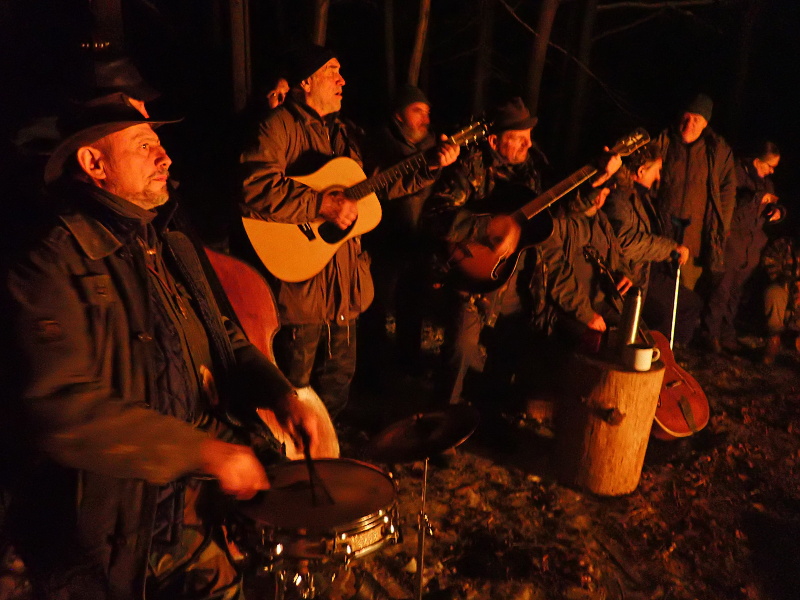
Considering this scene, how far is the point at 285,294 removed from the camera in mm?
4320

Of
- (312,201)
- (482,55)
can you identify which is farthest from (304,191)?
A: (482,55)

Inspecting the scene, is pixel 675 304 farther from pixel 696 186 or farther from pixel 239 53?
pixel 239 53

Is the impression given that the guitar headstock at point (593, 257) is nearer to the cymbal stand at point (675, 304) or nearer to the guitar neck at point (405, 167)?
the guitar neck at point (405, 167)

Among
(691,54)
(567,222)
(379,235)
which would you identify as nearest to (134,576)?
(567,222)

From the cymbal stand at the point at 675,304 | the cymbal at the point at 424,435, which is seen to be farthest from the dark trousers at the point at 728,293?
the cymbal at the point at 424,435

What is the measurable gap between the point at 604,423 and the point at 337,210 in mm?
2281

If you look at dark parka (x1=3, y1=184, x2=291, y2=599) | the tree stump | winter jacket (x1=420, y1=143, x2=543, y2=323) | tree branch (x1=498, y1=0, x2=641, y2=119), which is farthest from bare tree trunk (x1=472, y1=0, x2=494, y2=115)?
dark parka (x1=3, y1=184, x2=291, y2=599)

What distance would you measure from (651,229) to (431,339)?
2796mm

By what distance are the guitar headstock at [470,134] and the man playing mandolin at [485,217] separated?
150 millimetres

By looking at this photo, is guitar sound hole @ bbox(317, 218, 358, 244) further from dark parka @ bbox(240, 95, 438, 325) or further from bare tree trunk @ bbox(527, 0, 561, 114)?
bare tree trunk @ bbox(527, 0, 561, 114)

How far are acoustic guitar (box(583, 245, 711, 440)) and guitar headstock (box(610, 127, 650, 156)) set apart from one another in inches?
30.2

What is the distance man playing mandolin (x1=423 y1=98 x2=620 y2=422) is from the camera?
470cm

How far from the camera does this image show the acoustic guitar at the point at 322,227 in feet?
14.0

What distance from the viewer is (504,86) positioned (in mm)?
16422
